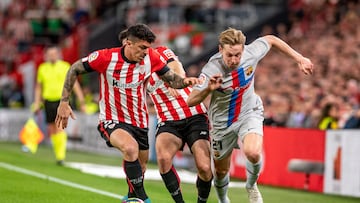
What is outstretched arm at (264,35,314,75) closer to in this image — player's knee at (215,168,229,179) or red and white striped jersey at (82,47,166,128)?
red and white striped jersey at (82,47,166,128)

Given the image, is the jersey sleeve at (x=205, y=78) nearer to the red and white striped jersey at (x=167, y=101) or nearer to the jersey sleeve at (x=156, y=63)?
the jersey sleeve at (x=156, y=63)

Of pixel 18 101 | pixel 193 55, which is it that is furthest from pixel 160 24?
pixel 18 101

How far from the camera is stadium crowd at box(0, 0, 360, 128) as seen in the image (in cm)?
1947

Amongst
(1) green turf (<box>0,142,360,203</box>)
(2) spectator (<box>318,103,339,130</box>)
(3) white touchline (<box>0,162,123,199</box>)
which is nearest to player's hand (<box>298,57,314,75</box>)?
(1) green turf (<box>0,142,360,203</box>)

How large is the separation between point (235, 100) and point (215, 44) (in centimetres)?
1889

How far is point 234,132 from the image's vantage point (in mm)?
11500

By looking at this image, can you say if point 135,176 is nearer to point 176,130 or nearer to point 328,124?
point 176,130

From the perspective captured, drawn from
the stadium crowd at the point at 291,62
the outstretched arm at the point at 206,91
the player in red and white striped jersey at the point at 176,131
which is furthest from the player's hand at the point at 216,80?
the stadium crowd at the point at 291,62

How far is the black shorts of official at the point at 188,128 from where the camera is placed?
39.7 feet

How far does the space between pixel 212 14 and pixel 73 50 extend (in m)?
4.89

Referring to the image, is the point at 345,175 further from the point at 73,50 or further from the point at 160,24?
the point at 73,50

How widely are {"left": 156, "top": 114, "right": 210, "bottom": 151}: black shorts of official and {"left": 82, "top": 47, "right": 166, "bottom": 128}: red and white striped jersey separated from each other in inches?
23.2

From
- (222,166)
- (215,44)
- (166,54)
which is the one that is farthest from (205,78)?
(215,44)

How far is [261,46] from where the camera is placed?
38.0ft
